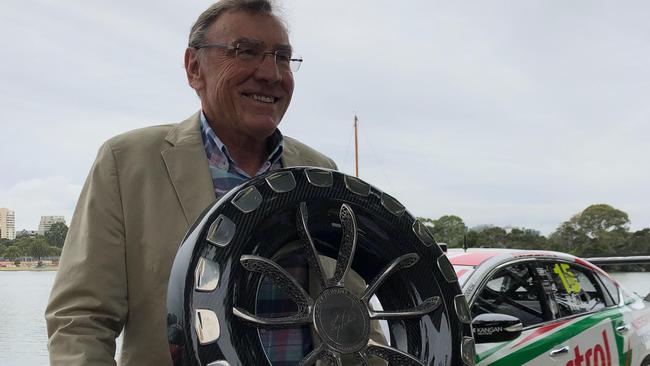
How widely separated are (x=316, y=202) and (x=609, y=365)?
3.36m

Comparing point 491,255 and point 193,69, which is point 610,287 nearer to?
point 491,255

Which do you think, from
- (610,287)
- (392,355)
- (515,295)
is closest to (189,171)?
(392,355)

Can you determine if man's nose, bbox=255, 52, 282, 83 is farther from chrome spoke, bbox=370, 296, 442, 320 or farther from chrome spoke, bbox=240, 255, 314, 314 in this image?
chrome spoke, bbox=370, 296, 442, 320

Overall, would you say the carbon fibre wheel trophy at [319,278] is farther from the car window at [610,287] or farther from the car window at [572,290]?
the car window at [610,287]

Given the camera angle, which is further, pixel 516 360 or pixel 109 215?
pixel 516 360

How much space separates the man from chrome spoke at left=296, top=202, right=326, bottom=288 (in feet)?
0.83

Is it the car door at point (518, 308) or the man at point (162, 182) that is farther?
the car door at point (518, 308)

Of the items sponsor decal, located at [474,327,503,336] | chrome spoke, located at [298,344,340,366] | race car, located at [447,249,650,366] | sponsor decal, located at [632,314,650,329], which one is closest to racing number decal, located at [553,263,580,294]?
race car, located at [447,249,650,366]

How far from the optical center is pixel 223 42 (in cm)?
166

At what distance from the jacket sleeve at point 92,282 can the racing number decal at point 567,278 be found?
3234 mm

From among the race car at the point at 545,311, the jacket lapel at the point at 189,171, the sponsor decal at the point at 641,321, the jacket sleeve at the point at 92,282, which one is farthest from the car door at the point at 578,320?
the jacket sleeve at the point at 92,282

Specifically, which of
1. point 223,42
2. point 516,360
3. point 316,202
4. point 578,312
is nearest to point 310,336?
point 316,202

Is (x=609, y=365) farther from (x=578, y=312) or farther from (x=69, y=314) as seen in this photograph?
(x=69, y=314)

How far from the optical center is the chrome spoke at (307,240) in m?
1.41
